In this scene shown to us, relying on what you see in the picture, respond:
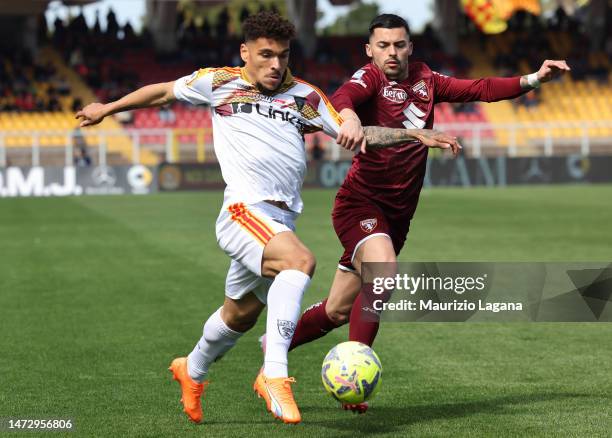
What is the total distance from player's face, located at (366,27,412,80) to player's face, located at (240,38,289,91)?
1059mm

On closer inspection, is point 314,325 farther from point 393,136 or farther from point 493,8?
point 493,8

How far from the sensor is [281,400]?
5355 millimetres

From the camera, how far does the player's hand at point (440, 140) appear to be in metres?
5.62

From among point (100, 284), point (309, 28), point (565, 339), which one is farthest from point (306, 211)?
point (309, 28)

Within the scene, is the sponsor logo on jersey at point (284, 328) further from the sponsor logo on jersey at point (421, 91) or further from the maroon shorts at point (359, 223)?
the sponsor logo on jersey at point (421, 91)

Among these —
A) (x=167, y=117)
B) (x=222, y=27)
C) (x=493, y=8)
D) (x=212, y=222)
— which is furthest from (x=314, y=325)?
(x=222, y=27)

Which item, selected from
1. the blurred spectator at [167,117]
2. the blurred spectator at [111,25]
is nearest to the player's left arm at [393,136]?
the blurred spectator at [167,117]

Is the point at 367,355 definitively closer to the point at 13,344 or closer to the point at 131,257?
the point at 13,344

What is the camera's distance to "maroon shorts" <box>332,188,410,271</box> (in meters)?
6.83

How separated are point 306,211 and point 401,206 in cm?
1715

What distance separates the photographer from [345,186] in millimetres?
7090

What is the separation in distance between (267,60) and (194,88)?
0.43m

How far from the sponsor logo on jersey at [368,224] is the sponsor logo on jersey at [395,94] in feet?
2.37

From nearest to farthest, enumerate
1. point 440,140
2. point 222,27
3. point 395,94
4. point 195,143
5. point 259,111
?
point 440,140
point 259,111
point 395,94
point 195,143
point 222,27
